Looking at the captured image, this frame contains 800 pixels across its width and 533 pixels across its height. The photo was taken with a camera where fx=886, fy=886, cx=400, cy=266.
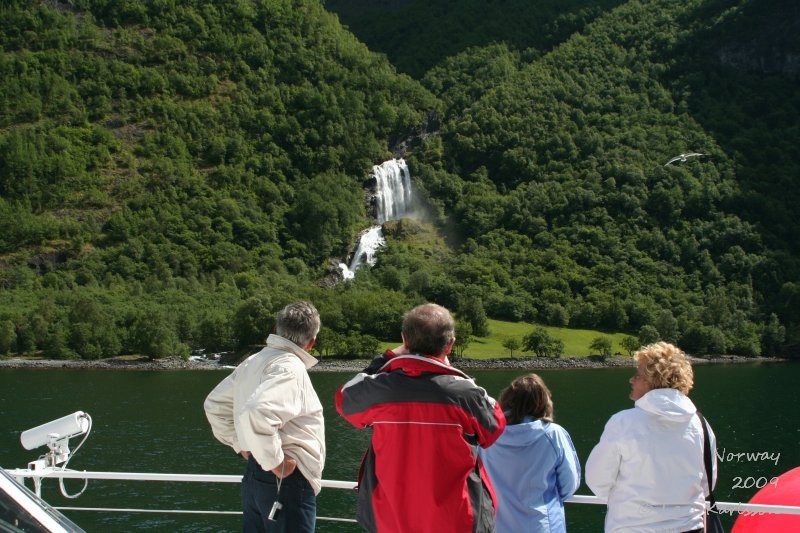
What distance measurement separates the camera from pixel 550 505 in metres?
5.65

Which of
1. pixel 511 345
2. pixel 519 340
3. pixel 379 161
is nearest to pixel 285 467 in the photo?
pixel 511 345

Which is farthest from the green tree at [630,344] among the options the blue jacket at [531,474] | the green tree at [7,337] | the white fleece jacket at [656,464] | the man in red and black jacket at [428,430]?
the man in red and black jacket at [428,430]

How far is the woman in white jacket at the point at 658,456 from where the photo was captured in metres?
5.12

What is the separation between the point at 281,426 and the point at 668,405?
7.45 feet

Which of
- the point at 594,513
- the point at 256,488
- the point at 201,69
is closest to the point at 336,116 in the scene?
the point at 201,69

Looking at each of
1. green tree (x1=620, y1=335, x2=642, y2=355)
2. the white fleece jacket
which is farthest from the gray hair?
green tree (x1=620, y1=335, x2=642, y2=355)

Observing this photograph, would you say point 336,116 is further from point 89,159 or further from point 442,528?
point 442,528

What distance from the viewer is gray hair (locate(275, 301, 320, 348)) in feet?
18.4

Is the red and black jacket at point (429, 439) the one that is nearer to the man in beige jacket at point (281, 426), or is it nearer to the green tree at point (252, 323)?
the man in beige jacket at point (281, 426)

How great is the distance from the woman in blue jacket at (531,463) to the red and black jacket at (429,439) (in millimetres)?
772

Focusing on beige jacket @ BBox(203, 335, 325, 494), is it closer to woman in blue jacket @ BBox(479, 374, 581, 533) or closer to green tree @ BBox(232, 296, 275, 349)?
woman in blue jacket @ BBox(479, 374, 581, 533)

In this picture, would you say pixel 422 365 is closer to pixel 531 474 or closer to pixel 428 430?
pixel 428 430

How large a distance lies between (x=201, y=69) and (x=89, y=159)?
3348cm

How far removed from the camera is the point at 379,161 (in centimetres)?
14438
